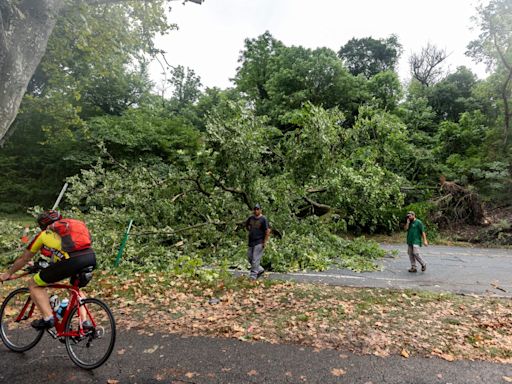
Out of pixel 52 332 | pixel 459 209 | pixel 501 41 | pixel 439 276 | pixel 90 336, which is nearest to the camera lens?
pixel 90 336

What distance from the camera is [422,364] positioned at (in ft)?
12.4

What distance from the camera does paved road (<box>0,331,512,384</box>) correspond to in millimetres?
3406

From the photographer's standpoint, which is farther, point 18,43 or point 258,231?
point 258,231

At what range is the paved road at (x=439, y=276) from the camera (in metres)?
7.24

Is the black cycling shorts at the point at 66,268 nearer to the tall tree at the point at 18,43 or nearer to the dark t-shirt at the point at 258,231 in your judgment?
the tall tree at the point at 18,43

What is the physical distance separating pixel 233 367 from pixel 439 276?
263 inches

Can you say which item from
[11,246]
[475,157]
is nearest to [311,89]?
[475,157]

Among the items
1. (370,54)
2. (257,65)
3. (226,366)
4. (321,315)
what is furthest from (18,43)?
(370,54)

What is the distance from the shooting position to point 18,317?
157 inches

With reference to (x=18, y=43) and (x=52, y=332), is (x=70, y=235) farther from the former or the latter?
(x=18, y=43)

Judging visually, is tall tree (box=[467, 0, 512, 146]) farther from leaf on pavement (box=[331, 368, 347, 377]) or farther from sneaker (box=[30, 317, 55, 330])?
sneaker (box=[30, 317, 55, 330])

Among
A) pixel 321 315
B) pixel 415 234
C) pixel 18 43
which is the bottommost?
pixel 321 315

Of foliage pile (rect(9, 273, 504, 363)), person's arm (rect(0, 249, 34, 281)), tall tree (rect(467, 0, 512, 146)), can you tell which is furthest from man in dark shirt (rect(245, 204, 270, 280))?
tall tree (rect(467, 0, 512, 146))

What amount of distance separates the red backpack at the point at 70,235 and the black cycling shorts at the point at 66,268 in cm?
8
